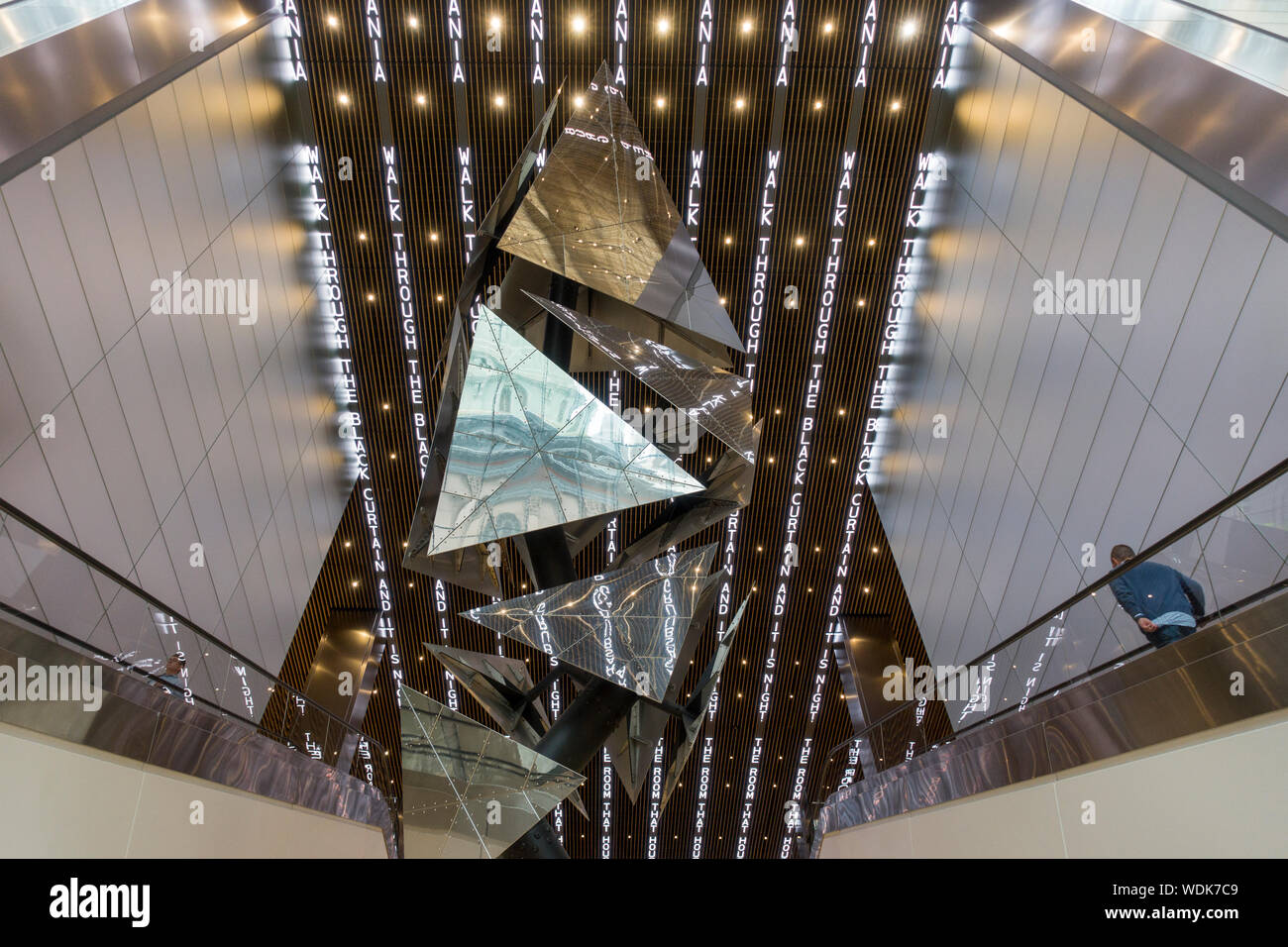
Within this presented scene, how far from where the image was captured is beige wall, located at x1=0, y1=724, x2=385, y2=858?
13.8ft

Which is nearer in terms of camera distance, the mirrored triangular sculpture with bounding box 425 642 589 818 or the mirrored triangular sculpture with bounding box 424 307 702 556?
the mirrored triangular sculpture with bounding box 424 307 702 556

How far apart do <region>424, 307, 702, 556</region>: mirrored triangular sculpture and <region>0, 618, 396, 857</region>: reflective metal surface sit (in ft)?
7.26

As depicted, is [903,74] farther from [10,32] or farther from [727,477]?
[10,32]

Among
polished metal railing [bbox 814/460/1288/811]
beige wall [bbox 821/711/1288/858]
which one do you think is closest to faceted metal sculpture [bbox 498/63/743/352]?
Answer: polished metal railing [bbox 814/460/1288/811]

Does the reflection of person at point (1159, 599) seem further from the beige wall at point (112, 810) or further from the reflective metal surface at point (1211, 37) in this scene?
the beige wall at point (112, 810)

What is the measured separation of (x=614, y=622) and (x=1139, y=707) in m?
3.86

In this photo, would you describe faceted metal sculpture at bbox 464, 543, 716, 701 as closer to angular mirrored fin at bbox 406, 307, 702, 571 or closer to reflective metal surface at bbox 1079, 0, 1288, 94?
angular mirrored fin at bbox 406, 307, 702, 571

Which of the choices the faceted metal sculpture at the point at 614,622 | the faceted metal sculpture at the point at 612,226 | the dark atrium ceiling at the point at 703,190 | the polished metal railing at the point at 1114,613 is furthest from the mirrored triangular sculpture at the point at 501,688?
the dark atrium ceiling at the point at 703,190

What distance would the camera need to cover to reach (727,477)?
855cm

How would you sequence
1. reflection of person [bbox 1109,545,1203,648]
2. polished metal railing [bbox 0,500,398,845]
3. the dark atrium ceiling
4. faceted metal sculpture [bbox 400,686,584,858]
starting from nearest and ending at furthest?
reflection of person [bbox 1109,545,1203,648]
polished metal railing [bbox 0,500,398,845]
faceted metal sculpture [bbox 400,686,584,858]
the dark atrium ceiling

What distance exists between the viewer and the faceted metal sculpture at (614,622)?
6.96m

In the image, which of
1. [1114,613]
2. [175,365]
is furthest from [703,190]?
[1114,613]

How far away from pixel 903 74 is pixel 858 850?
1117 centimetres
